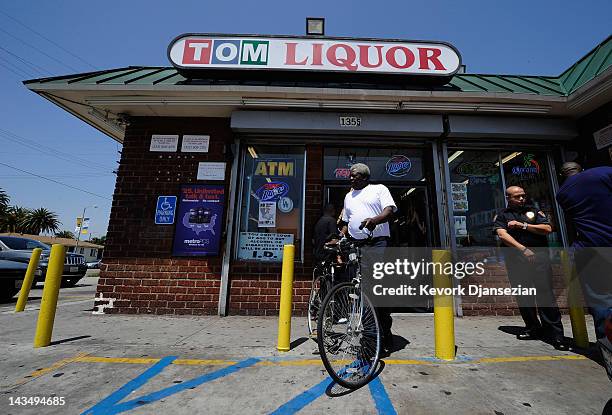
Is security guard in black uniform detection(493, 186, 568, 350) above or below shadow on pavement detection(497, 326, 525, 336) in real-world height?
above

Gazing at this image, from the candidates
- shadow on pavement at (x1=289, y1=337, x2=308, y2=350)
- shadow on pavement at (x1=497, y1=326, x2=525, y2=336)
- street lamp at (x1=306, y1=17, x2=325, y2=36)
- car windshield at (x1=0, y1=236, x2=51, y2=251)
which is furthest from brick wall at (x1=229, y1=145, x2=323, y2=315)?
car windshield at (x1=0, y1=236, x2=51, y2=251)

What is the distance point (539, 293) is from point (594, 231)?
45.6 inches

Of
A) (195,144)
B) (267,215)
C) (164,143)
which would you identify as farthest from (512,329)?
(164,143)

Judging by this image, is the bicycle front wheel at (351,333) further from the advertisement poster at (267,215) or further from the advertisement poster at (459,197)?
the advertisement poster at (459,197)

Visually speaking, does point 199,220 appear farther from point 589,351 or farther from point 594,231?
point 589,351

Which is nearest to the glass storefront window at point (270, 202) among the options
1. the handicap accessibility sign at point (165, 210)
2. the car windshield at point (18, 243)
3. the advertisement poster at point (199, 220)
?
the advertisement poster at point (199, 220)

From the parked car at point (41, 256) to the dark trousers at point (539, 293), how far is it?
913 cm

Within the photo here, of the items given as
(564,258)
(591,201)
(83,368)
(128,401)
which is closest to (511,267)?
(564,258)

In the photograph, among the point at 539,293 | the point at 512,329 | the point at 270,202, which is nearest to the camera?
the point at 539,293

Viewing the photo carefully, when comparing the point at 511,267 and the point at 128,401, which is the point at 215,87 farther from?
the point at 511,267

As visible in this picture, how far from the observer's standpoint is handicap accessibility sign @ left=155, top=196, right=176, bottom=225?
5246mm

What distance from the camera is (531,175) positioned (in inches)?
226

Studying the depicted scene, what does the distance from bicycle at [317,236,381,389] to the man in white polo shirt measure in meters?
0.46

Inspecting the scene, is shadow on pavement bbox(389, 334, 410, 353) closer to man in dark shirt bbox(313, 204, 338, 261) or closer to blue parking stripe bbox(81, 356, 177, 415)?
man in dark shirt bbox(313, 204, 338, 261)
